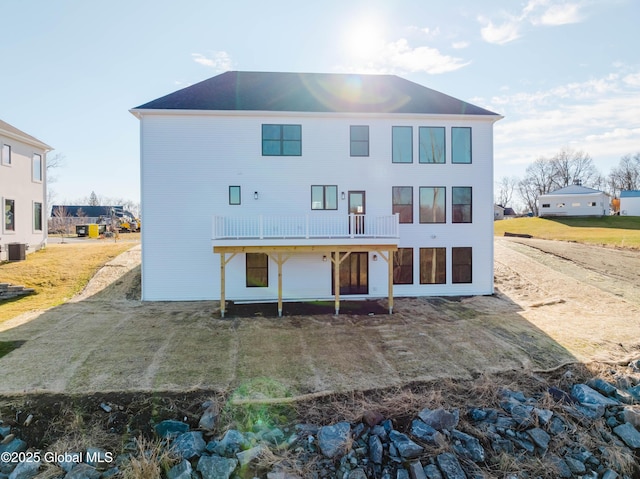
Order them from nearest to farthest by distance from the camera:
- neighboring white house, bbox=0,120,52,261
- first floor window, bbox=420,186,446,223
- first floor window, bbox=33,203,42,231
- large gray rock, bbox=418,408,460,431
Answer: large gray rock, bbox=418,408,460,431
first floor window, bbox=420,186,446,223
neighboring white house, bbox=0,120,52,261
first floor window, bbox=33,203,42,231

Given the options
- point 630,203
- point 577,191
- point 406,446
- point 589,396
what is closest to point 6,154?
point 406,446

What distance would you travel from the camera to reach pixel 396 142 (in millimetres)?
14789

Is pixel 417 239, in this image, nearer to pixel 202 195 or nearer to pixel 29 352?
pixel 202 195

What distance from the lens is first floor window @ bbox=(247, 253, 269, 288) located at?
14195 mm

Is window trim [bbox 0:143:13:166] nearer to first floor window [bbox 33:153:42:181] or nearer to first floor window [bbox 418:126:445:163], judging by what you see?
first floor window [bbox 33:153:42:181]

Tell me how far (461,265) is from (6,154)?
74.0ft

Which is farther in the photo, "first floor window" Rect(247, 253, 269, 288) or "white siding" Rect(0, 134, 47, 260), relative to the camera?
"white siding" Rect(0, 134, 47, 260)

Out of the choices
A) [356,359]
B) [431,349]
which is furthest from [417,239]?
[356,359]

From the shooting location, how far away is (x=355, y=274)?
14609 mm

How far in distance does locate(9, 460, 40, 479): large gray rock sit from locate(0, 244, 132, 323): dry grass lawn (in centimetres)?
805

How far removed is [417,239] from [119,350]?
1106cm

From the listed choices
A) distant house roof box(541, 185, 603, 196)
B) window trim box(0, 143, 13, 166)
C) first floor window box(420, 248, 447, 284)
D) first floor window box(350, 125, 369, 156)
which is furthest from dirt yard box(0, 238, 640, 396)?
distant house roof box(541, 185, 603, 196)

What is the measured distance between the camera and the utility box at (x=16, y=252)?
1736 centimetres

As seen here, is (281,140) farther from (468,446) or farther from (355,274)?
(468,446)
